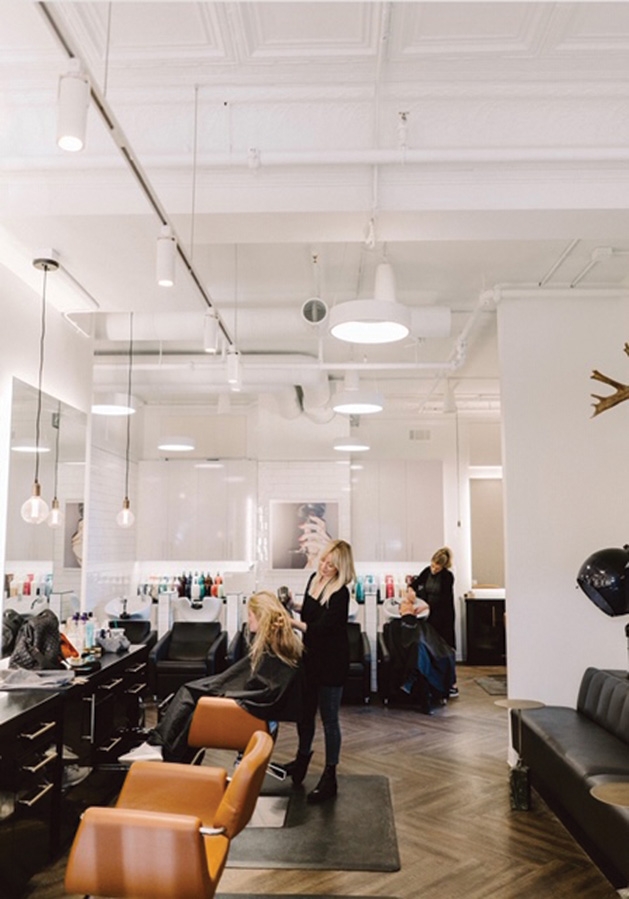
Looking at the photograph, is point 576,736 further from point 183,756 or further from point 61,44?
point 61,44

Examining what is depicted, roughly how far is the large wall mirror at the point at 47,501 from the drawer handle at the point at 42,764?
1046 mm

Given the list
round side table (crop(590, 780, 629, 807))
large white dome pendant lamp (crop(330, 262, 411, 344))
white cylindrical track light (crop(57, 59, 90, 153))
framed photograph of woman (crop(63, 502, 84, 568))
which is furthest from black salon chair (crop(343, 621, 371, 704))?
Answer: white cylindrical track light (crop(57, 59, 90, 153))

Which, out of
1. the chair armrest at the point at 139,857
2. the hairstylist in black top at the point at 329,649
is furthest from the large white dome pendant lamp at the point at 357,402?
the chair armrest at the point at 139,857

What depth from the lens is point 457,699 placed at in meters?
7.70

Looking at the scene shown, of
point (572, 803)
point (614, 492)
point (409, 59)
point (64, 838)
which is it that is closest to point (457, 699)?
point (614, 492)

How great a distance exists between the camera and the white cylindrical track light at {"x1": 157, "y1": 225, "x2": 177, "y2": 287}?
3.25 metres

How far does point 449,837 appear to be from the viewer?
405cm

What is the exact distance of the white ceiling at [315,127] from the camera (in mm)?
3111

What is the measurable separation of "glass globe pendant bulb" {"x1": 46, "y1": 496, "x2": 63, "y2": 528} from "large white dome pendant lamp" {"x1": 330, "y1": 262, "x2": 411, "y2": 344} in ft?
7.14

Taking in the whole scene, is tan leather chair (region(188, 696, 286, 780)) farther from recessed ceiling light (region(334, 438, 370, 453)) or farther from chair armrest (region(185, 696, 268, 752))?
recessed ceiling light (region(334, 438, 370, 453))

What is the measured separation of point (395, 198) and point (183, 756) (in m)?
3.03

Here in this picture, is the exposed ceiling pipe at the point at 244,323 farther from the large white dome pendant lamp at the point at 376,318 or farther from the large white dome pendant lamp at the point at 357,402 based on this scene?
the large white dome pendant lamp at the point at 376,318

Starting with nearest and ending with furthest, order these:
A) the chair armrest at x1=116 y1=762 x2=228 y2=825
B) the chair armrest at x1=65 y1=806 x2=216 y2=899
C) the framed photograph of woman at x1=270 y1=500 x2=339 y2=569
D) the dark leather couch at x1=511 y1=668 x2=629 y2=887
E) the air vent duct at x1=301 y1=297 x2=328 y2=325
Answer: the chair armrest at x1=65 y1=806 x2=216 y2=899 < the chair armrest at x1=116 y1=762 x2=228 y2=825 < the dark leather couch at x1=511 y1=668 x2=629 y2=887 < the air vent duct at x1=301 y1=297 x2=328 y2=325 < the framed photograph of woman at x1=270 y1=500 x2=339 y2=569

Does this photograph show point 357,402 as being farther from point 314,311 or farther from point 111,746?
point 111,746
